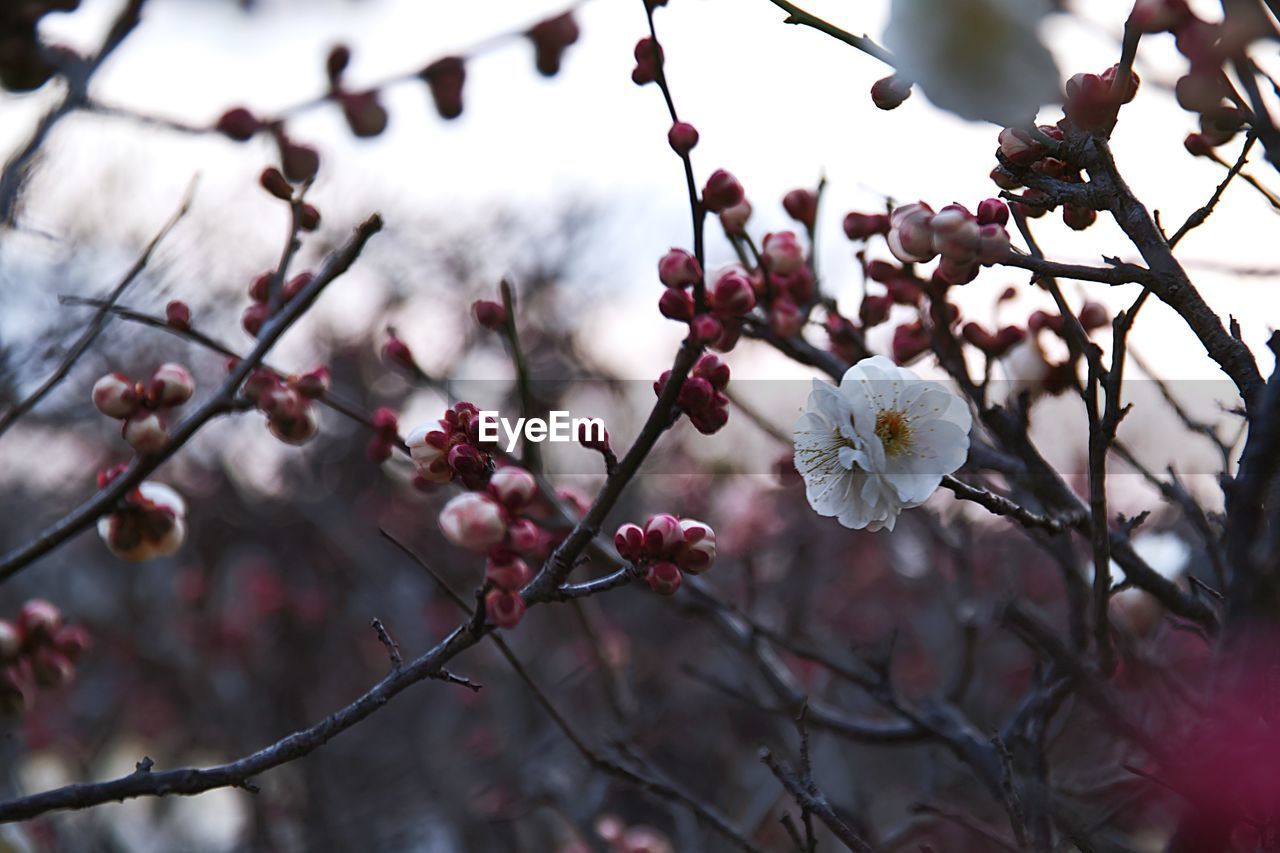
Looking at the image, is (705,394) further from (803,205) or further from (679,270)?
(803,205)

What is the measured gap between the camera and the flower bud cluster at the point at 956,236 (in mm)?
1073

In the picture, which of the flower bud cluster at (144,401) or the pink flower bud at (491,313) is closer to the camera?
the flower bud cluster at (144,401)

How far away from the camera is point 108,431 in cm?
620

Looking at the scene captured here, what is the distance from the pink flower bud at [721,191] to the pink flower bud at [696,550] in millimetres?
401

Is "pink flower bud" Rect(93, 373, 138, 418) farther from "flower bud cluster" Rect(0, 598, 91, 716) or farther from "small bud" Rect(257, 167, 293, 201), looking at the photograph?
"flower bud cluster" Rect(0, 598, 91, 716)

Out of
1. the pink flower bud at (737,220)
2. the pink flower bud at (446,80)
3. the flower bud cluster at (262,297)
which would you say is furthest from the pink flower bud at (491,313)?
the pink flower bud at (446,80)

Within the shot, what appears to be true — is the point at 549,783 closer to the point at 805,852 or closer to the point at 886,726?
the point at 886,726

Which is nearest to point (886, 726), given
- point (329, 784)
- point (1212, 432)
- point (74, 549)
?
point (1212, 432)

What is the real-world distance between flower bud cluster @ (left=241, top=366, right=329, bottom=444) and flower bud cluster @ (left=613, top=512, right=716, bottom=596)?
598 mm

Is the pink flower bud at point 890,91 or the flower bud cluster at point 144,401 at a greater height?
the pink flower bud at point 890,91

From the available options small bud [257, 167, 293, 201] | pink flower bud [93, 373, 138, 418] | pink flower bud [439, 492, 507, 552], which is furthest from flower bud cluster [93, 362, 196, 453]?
pink flower bud [439, 492, 507, 552]

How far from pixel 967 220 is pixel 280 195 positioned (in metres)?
0.97

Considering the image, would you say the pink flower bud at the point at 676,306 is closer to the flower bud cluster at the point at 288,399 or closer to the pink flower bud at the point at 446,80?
the flower bud cluster at the point at 288,399

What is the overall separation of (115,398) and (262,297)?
292 mm
